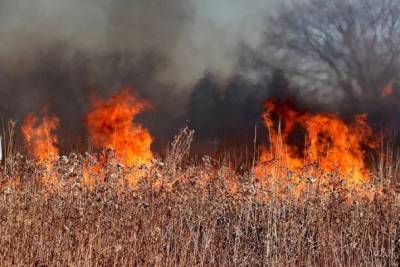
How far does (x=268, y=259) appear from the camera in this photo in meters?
6.57

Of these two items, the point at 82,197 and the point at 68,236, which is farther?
the point at 82,197

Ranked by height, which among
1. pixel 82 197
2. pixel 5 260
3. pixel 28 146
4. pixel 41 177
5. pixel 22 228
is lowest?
pixel 5 260

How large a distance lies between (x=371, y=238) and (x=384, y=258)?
0.44m

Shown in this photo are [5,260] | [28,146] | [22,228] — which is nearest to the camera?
[5,260]

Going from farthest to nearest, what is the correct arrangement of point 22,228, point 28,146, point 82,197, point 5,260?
point 28,146
point 82,197
point 22,228
point 5,260

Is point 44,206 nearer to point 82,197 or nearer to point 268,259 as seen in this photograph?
point 82,197

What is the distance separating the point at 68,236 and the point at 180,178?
1963 millimetres

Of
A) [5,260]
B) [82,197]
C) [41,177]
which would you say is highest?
[41,177]

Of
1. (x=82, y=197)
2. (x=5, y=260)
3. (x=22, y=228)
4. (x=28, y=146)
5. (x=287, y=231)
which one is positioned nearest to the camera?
(x=5, y=260)

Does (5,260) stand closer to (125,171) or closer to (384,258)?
(125,171)

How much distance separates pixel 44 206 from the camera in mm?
6703

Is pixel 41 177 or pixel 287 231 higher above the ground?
pixel 41 177

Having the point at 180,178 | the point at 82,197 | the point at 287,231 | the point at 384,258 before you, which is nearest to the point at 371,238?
the point at 384,258

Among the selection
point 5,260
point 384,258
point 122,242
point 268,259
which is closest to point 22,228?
point 5,260
